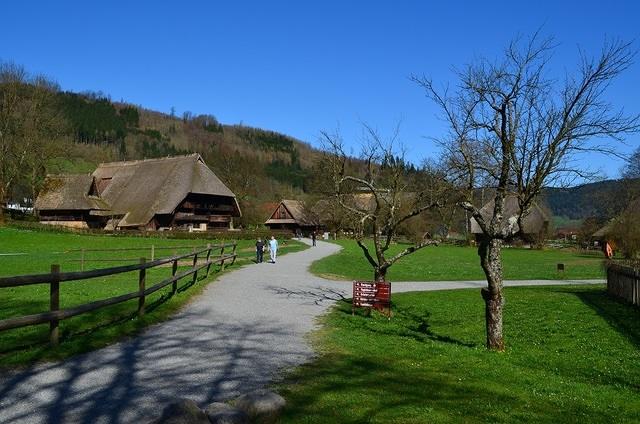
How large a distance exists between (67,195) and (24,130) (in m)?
8.64

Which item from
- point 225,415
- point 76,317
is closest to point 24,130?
point 76,317

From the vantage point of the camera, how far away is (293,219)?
8906cm

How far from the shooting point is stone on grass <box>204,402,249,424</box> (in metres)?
5.03

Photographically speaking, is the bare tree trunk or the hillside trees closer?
the bare tree trunk

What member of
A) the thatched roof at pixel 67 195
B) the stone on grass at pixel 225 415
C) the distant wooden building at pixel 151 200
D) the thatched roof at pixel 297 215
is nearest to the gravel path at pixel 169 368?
the stone on grass at pixel 225 415

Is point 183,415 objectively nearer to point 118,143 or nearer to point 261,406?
point 261,406

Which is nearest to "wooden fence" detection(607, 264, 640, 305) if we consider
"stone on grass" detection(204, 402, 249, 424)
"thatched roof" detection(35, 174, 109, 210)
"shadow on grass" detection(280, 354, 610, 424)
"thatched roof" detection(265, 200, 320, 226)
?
"shadow on grass" detection(280, 354, 610, 424)

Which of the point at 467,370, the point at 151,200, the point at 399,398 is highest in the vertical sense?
the point at 151,200

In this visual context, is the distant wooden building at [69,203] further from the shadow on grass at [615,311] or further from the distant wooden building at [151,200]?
the shadow on grass at [615,311]

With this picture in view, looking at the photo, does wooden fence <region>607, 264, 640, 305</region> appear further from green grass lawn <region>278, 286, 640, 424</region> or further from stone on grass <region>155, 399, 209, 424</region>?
stone on grass <region>155, 399, 209, 424</region>

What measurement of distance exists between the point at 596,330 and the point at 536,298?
5783 millimetres

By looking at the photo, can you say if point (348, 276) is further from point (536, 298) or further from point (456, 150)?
point (456, 150)

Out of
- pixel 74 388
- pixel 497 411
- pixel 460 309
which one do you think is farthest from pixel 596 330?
pixel 74 388

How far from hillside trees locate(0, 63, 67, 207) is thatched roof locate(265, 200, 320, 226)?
3754cm
